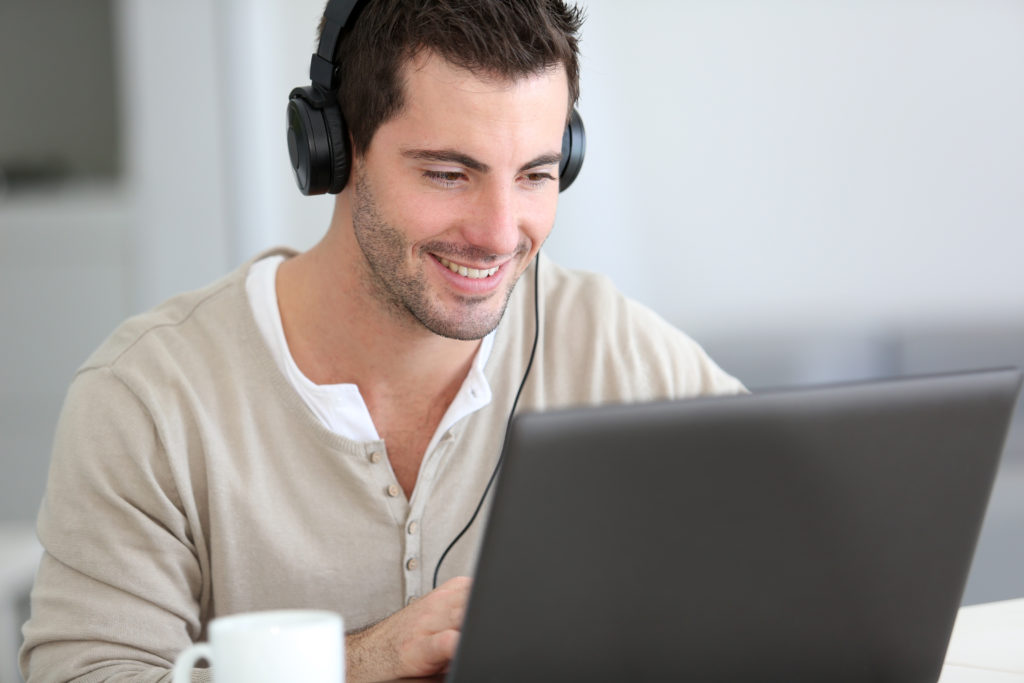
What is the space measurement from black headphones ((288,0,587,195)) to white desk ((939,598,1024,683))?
83 centimetres

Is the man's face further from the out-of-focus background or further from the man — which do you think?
the out-of-focus background

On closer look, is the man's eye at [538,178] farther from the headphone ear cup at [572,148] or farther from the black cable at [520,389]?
the black cable at [520,389]

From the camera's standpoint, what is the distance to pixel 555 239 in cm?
313

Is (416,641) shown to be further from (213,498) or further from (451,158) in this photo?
(451,158)

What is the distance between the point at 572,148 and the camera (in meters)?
1.40

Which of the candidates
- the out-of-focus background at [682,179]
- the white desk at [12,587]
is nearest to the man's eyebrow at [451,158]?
the white desk at [12,587]

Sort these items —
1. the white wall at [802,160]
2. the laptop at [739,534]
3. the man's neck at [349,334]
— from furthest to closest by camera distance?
the white wall at [802,160] < the man's neck at [349,334] < the laptop at [739,534]

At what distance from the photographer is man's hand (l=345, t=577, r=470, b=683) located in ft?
2.96

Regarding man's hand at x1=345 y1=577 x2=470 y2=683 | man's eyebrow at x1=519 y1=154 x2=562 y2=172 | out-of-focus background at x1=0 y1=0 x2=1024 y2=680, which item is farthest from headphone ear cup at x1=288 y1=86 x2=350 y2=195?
out-of-focus background at x1=0 y1=0 x2=1024 y2=680

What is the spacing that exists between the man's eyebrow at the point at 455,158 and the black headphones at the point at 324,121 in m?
0.09

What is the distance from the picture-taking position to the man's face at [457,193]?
1.24m

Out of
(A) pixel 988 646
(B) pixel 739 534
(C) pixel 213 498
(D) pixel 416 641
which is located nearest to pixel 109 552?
(C) pixel 213 498

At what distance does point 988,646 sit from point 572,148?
0.74 meters

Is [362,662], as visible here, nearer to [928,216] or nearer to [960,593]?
[960,593]
